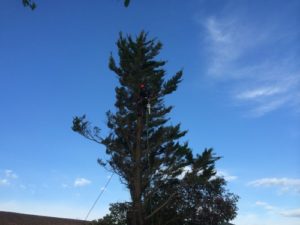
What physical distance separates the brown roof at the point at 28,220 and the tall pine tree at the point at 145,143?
407 cm

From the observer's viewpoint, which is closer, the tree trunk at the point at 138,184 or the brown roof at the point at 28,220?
the brown roof at the point at 28,220

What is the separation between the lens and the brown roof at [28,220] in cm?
2391

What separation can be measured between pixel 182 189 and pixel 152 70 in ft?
26.7

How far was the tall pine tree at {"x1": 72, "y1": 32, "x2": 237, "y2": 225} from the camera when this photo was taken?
2644 centimetres

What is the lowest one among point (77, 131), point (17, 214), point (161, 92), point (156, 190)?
point (17, 214)

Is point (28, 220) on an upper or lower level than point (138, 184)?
lower

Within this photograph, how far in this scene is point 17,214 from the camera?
25.6 meters

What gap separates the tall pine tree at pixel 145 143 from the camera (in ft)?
86.7

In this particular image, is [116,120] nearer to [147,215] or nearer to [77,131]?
Answer: [77,131]

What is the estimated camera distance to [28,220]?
25047mm

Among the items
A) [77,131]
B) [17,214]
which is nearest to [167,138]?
[77,131]

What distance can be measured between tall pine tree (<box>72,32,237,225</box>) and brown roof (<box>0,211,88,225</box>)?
407cm

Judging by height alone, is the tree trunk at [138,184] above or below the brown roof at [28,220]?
above

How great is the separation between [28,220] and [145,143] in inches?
328
